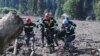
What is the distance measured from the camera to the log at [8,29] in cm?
308

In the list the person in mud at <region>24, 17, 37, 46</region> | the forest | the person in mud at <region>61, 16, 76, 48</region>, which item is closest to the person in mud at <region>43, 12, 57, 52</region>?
the person in mud at <region>61, 16, 76, 48</region>

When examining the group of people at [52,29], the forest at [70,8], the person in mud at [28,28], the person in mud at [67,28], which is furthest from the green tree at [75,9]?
the person in mud at [28,28]

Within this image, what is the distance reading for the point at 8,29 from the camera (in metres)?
3.10

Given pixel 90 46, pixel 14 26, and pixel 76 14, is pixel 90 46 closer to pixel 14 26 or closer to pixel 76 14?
pixel 14 26

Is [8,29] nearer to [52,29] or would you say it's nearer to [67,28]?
[67,28]

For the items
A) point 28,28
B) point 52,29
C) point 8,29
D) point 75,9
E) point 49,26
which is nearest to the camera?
point 8,29

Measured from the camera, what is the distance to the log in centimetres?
308

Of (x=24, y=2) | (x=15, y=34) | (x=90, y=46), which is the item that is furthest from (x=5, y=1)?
(x=15, y=34)

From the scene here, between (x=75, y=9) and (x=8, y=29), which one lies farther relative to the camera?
(x=75, y=9)

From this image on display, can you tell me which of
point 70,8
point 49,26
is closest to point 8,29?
point 49,26

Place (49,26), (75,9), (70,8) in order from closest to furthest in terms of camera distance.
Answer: (49,26)
(70,8)
(75,9)

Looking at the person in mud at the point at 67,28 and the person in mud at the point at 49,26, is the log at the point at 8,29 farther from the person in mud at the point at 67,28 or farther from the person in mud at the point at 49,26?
the person in mud at the point at 67,28

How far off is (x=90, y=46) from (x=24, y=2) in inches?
3042


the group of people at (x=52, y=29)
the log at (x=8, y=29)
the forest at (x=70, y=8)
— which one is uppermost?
the log at (x=8, y=29)
